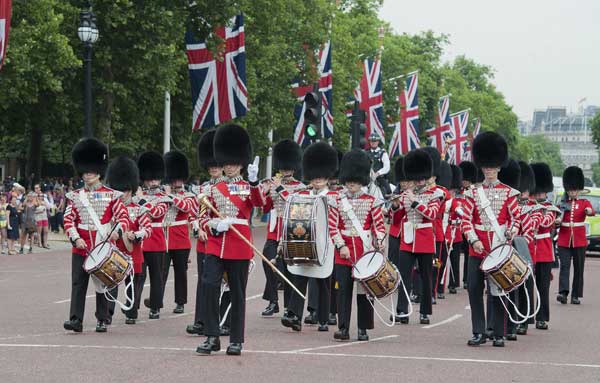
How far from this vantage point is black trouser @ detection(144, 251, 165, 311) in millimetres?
15461

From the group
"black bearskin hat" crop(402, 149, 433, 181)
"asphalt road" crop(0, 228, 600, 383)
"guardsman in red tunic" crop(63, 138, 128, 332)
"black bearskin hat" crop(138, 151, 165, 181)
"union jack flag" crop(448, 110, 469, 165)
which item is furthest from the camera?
"union jack flag" crop(448, 110, 469, 165)

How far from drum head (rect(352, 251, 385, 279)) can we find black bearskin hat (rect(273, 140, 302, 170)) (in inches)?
110

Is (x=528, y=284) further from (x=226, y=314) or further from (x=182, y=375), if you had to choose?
(x=182, y=375)

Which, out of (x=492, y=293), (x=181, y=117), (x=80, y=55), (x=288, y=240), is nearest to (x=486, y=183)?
(x=492, y=293)

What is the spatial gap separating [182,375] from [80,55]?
96.0ft

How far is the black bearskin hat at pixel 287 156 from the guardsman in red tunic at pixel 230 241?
127 inches

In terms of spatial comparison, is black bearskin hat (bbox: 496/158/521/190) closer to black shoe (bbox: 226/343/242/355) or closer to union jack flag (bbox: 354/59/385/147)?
black shoe (bbox: 226/343/242/355)

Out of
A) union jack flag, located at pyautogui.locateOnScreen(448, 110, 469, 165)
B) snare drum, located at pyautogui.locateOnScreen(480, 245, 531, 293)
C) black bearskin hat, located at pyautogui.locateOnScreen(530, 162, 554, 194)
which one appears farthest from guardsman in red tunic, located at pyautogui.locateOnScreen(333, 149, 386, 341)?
union jack flag, located at pyautogui.locateOnScreen(448, 110, 469, 165)

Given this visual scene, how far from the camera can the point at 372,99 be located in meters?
43.5

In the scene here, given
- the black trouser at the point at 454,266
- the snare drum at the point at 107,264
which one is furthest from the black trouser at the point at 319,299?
the black trouser at the point at 454,266

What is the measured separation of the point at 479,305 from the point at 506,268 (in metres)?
0.56

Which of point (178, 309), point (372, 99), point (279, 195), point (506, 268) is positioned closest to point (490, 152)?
point (506, 268)

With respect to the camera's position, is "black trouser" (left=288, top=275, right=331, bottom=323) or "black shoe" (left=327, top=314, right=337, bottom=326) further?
"black shoe" (left=327, top=314, right=337, bottom=326)

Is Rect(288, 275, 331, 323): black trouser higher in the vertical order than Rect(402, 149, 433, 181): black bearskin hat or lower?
lower
